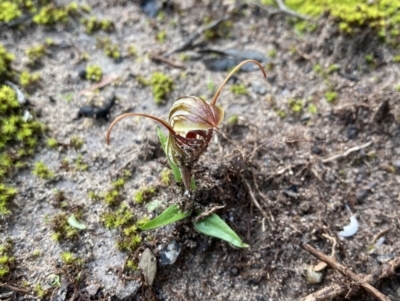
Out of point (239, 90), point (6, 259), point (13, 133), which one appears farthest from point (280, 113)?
point (6, 259)

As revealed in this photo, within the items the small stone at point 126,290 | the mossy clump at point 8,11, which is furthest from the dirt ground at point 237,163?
the mossy clump at point 8,11

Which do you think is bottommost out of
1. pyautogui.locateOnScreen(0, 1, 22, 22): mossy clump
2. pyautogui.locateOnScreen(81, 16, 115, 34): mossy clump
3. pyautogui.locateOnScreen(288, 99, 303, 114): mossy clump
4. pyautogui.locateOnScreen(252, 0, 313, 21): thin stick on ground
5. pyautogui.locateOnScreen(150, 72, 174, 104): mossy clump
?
pyautogui.locateOnScreen(288, 99, 303, 114): mossy clump

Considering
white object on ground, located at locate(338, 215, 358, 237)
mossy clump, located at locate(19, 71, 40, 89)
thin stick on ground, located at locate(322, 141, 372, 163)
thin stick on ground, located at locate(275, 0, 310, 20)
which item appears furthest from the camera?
thin stick on ground, located at locate(275, 0, 310, 20)

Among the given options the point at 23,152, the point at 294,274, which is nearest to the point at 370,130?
the point at 294,274

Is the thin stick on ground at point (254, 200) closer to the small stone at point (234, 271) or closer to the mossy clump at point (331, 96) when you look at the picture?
the small stone at point (234, 271)

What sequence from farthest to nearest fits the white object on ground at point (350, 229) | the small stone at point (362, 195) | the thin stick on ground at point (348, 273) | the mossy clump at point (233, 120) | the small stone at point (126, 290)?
the mossy clump at point (233, 120)
the small stone at point (362, 195)
the white object on ground at point (350, 229)
the small stone at point (126, 290)
the thin stick on ground at point (348, 273)

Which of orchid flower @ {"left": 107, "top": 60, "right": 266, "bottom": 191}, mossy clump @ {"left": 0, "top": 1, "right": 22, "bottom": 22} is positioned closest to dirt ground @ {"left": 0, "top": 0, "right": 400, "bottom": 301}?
mossy clump @ {"left": 0, "top": 1, "right": 22, "bottom": 22}

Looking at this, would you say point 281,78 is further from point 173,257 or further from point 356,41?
point 173,257

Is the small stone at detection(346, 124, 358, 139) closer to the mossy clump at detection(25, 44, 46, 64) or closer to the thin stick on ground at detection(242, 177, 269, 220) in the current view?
the thin stick on ground at detection(242, 177, 269, 220)
